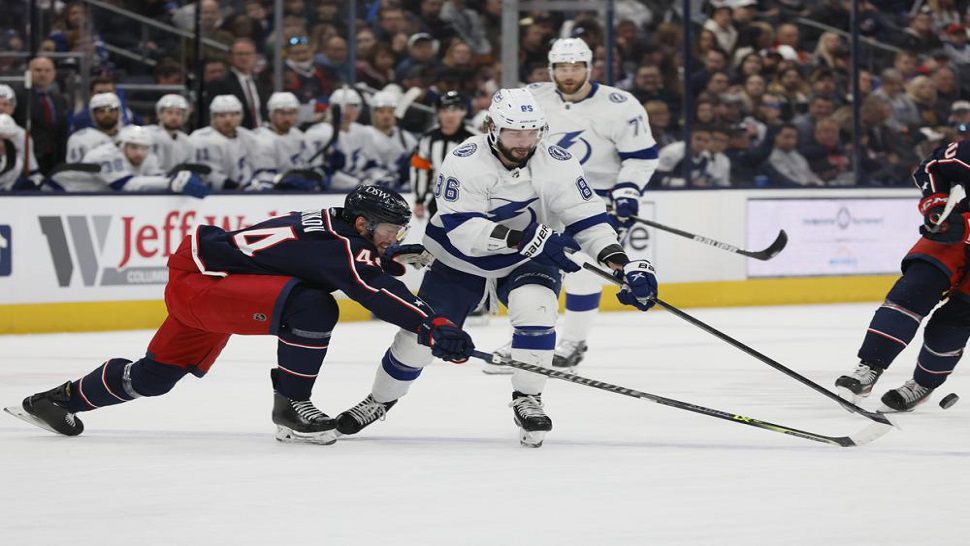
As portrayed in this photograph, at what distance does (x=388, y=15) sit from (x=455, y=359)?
582 centimetres

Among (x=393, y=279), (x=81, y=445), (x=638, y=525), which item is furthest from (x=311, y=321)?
(x=638, y=525)

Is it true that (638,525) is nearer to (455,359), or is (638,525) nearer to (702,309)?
(455,359)

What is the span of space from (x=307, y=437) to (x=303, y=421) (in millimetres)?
58

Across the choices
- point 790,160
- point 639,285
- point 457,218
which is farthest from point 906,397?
point 790,160

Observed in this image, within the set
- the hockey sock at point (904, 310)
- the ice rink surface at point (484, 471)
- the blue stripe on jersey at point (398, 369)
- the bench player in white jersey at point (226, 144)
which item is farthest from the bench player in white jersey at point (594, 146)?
the bench player in white jersey at point (226, 144)

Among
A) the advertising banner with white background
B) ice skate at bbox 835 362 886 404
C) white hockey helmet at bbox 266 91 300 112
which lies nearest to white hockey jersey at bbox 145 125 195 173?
white hockey helmet at bbox 266 91 300 112

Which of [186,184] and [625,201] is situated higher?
[625,201]

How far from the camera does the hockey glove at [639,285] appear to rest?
4.38 meters

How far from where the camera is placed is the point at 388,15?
31.7 feet

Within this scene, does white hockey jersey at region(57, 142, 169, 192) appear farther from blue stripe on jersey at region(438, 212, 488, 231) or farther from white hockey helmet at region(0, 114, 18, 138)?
blue stripe on jersey at region(438, 212, 488, 231)

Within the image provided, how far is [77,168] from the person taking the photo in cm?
783

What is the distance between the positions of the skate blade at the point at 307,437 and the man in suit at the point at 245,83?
451cm

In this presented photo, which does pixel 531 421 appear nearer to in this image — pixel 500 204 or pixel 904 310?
pixel 500 204

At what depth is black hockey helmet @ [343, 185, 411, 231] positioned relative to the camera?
4.23 m
